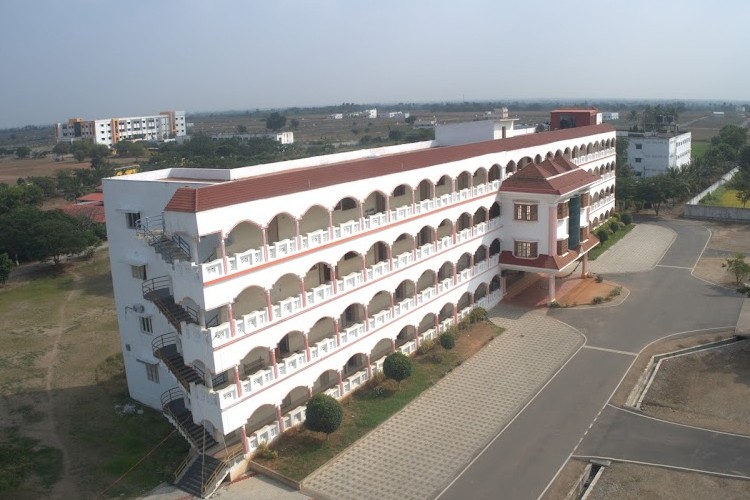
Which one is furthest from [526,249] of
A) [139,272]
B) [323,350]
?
[139,272]

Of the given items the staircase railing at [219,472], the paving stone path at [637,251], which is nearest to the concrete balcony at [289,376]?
the staircase railing at [219,472]

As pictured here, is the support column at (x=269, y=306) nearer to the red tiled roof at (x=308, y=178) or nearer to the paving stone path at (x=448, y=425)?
the red tiled roof at (x=308, y=178)

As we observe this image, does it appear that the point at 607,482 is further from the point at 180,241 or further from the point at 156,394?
the point at 156,394

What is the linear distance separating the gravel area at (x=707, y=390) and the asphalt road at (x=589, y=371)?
155cm

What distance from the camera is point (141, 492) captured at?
721 inches

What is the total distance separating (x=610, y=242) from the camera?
43.3 meters

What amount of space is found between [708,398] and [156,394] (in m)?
19.4

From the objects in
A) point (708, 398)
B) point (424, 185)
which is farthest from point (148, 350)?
point (708, 398)

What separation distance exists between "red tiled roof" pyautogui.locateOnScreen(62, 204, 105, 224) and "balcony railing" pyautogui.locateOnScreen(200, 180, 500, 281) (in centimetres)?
3782

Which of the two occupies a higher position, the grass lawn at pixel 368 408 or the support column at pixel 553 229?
the support column at pixel 553 229

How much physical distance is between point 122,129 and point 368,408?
15736 centimetres

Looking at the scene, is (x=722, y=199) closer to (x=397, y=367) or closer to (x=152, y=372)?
(x=397, y=367)

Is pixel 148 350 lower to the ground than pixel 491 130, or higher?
lower

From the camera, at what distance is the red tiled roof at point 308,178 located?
17.2 m
